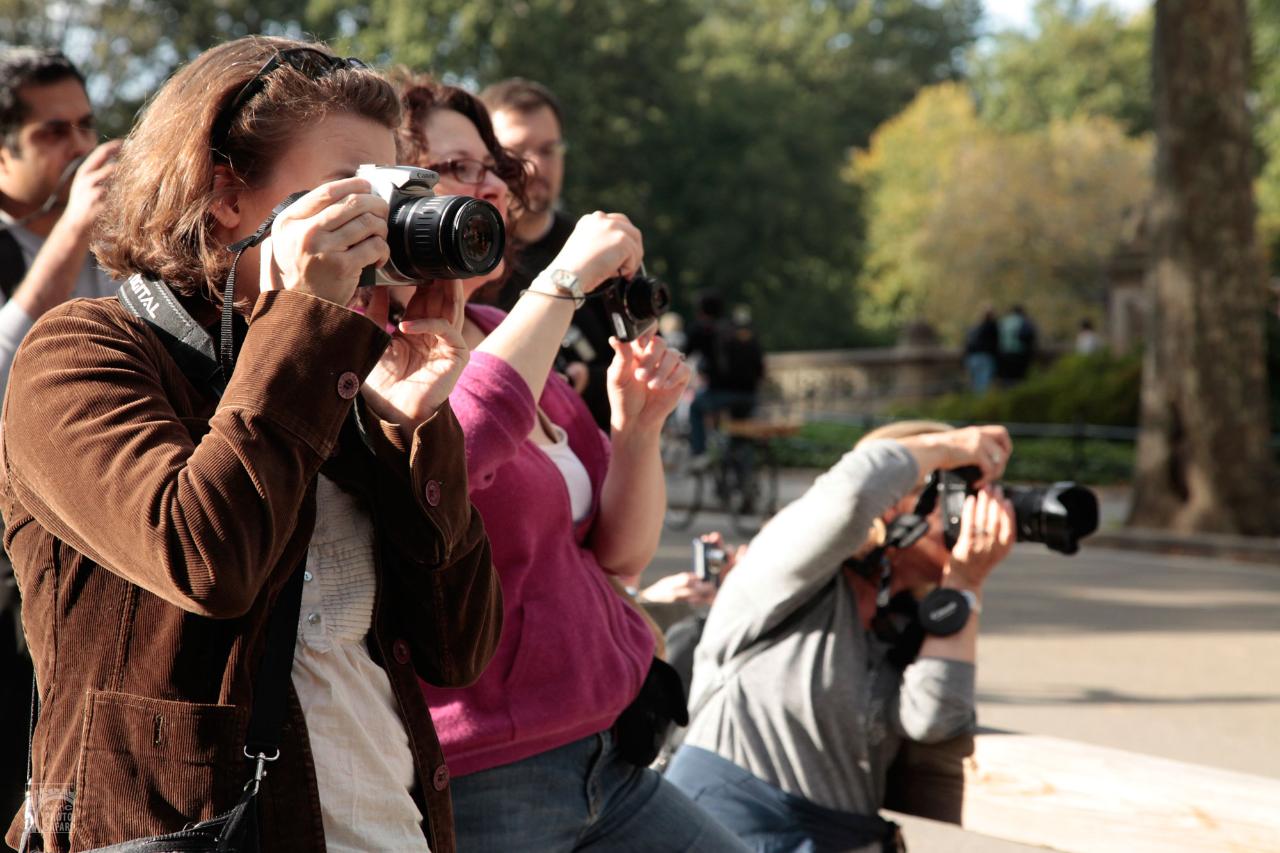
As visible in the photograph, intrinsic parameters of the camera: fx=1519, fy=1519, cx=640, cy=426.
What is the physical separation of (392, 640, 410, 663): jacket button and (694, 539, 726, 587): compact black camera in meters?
1.75

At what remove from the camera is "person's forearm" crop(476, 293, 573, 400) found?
2.05 meters

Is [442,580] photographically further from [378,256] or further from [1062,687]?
[1062,687]

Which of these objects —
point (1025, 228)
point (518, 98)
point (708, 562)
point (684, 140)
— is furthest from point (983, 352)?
point (708, 562)

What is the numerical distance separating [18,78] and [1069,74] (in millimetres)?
60918

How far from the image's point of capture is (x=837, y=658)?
10.4 feet

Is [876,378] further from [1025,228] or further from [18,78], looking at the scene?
[18,78]

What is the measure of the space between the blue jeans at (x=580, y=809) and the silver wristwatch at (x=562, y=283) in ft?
2.10

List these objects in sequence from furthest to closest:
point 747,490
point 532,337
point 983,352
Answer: point 983,352 < point 747,490 < point 532,337

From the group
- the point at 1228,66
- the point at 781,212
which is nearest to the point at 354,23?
the point at 781,212

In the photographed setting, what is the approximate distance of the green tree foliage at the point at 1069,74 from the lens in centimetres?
5816

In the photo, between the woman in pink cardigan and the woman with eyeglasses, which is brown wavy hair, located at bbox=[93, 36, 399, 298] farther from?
the woman in pink cardigan

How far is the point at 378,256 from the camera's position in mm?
1584

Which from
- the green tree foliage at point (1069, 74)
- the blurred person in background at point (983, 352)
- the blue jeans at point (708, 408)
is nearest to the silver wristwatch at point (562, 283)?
the blue jeans at point (708, 408)

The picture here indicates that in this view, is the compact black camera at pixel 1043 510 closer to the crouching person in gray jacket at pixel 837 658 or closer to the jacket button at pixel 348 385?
the crouching person in gray jacket at pixel 837 658
